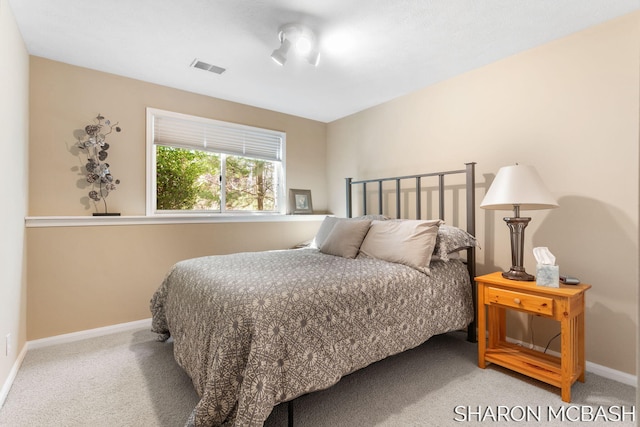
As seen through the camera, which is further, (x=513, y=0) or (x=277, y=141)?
(x=277, y=141)

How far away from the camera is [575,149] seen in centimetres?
211

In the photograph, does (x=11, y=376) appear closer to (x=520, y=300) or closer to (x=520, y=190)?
(x=520, y=300)

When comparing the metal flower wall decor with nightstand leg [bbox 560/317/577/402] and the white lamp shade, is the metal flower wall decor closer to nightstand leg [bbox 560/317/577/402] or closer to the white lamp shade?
the white lamp shade

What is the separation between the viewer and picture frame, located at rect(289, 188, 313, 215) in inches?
154

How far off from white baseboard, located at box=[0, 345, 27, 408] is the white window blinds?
198 cm

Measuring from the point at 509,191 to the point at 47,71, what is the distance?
3.65m

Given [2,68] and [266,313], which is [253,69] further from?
[266,313]

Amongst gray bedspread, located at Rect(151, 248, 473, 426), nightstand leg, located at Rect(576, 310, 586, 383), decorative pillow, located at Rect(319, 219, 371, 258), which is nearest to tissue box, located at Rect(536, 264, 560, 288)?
nightstand leg, located at Rect(576, 310, 586, 383)

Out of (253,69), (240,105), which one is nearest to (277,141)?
(240,105)

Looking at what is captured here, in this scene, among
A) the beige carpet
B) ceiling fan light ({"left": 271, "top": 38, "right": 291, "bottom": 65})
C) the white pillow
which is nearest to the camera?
the beige carpet

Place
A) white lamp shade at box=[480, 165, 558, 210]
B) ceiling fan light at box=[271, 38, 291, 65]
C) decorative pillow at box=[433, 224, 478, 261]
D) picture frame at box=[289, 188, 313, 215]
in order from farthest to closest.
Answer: picture frame at box=[289, 188, 313, 215] → decorative pillow at box=[433, 224, 478, 261] → ceiling fan light at box=[271, 38, 291, 65] → white lamp shade at box=[480, 165, 558, 210]

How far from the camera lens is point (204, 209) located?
3.41m

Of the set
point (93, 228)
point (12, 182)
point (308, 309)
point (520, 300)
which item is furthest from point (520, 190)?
point (93, 228)

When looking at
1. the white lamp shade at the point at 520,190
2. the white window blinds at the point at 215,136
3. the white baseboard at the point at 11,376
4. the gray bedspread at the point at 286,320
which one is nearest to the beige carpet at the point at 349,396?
the white baseboard at the point at 11,376
